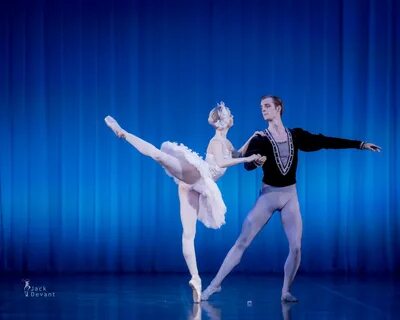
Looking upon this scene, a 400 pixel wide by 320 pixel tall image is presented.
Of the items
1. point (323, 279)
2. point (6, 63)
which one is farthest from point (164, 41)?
point (323, 279)

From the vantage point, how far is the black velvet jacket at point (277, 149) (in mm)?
4785

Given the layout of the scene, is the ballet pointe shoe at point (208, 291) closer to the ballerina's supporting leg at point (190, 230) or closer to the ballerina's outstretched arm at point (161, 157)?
the ballerina's supporting leg at point (190, 230)

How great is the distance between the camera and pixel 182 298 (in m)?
5.11

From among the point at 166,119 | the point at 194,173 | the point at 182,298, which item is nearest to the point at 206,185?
the point at 194,173

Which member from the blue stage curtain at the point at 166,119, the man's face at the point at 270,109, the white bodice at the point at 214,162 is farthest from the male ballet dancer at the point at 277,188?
the blue stage curtain at the point at 166,119

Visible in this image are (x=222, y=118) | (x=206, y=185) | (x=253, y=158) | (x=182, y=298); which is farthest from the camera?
(x=182, y=298)

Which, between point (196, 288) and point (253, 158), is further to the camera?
point (196, 288)

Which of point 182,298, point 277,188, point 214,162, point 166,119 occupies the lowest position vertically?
point 182,298

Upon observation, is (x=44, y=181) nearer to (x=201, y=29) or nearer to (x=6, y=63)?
(x=6, y=63)

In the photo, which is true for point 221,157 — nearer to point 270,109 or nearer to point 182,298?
point 270,109

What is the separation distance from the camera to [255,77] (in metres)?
7.15

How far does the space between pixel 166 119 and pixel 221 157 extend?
239 centimetres

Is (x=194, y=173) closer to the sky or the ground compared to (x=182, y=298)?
closer to the sky

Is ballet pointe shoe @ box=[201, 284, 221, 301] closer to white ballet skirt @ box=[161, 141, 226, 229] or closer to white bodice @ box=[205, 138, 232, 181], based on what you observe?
white ballet skirt @ box=[161, 141, 226, 229]
